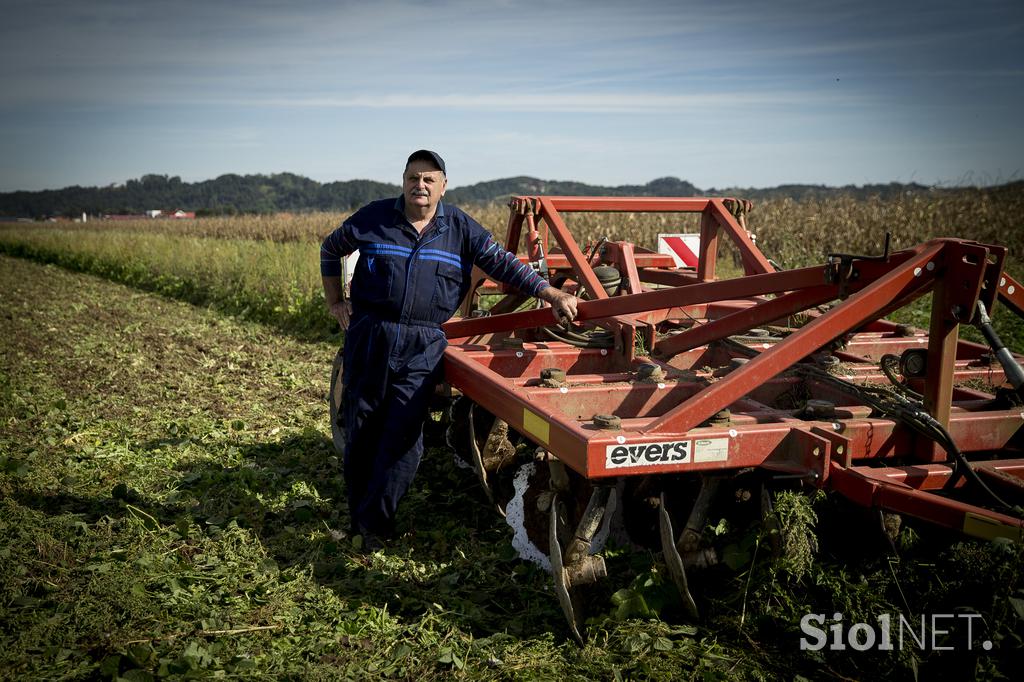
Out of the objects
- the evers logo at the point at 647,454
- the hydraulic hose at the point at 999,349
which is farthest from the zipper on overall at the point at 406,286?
the hydraulic hose at the point at 999,349

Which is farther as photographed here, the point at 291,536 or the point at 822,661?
the point at 291,536

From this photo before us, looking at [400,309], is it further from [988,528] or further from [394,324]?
[988,528]

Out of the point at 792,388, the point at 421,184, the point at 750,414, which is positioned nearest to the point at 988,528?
the point at 750,414

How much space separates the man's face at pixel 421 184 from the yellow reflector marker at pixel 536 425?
119cm

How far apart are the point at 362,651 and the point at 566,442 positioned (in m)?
1.14

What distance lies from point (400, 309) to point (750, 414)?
166 cm

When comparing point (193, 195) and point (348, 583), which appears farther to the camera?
point (193, 195)

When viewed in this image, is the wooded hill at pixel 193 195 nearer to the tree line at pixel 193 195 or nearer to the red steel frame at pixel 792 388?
the tree line at pixel 193 195

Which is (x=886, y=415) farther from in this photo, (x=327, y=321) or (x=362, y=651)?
(x=327, y=321)

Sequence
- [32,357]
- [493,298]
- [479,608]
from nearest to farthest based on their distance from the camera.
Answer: [479,608] → [32,357] → [493,298]

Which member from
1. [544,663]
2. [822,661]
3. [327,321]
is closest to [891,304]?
[822,661]

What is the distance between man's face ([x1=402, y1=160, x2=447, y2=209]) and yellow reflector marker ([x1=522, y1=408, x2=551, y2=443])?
1186mm

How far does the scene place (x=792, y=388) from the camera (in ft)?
13.0

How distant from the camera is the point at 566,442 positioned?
2.94m
